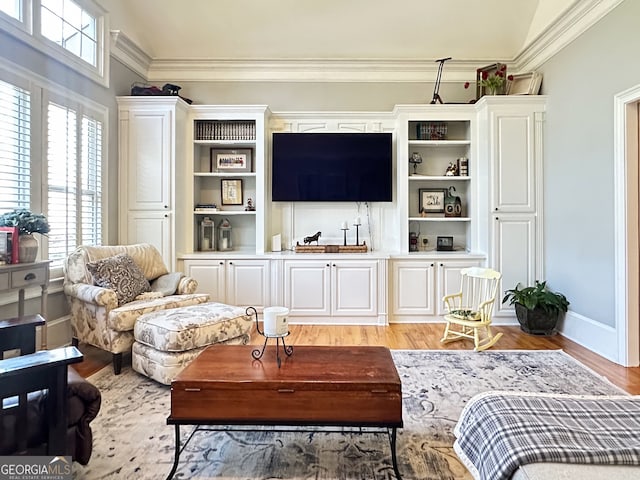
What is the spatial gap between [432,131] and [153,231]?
11.6 ft

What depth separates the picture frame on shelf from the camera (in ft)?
15.8

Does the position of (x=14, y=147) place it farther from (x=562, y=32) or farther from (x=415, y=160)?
(x=562, y=32)

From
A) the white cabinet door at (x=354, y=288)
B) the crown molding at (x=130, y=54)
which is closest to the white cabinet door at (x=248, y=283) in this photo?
the white cabinet door at (x=354, y=288)

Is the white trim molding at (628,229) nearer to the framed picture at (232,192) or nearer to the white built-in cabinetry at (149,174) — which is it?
the framed picture at (232,192)

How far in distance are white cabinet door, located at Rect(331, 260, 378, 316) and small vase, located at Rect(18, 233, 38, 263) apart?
9.03ft

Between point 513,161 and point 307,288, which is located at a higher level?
point 513,161

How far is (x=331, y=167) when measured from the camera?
15.2 feet

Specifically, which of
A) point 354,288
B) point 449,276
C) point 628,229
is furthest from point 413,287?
point 628,229

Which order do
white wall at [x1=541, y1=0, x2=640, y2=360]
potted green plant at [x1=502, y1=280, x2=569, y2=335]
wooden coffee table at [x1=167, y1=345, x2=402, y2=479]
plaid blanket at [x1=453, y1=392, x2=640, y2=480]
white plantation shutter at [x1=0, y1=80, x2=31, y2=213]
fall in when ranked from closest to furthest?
1. plaid blanket at [x1=453, y1=392, x2=640, y2=480]
2. wooden coffee table at [x1=167, y1=345, x2=402, y2=479]
3. white plantation shutter at [x1=0, y1=80, x2=31, y2=213]
4. white wall at [x1=541, y1=0, x2=640, y2=360]
5. potted green plant at [x1=502, y1=280, x2=569, y2=335]

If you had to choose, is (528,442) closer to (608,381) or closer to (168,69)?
(608,381)

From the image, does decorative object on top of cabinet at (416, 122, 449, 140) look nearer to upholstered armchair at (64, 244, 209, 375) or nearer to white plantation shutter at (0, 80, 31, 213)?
upholstered armchair at (64, 244, 209, 375)

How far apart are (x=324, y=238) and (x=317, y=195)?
0.59 meters

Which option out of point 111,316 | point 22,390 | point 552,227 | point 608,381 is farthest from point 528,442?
point 552,227

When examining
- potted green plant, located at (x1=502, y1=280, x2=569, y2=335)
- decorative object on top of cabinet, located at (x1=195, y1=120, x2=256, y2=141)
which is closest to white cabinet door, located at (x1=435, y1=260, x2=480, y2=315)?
potted green plant, located at (x1=502, y1=280, x2=569, y2=335)
